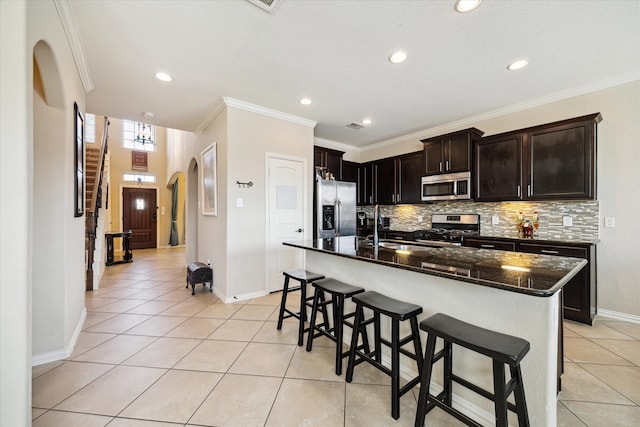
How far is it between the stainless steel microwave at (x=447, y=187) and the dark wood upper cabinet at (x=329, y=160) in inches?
62.3

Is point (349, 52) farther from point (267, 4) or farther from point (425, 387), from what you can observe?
point (425, 387)

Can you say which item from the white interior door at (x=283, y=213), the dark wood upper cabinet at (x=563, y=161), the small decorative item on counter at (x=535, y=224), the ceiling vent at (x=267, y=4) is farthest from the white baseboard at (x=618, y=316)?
the ceiling vent at (x=267, y=4)

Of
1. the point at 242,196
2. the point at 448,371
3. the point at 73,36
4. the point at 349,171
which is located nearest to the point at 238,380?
the point at 448,371

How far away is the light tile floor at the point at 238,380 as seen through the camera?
153 cm

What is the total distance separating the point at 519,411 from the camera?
46.6 inches

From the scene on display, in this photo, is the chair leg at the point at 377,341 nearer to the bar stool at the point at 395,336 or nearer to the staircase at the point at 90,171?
the bar stool at the point at 395,336

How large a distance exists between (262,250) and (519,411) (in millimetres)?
3120

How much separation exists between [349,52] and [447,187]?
2632 millimetres

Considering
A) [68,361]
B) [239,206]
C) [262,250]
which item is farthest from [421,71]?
[68,361]

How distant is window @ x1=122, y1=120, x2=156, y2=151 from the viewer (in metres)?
8.39

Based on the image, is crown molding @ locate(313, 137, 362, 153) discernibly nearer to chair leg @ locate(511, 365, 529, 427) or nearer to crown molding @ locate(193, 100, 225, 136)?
crown molding @ locate(193, 100, 225, 136)

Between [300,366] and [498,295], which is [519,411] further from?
[300,366]

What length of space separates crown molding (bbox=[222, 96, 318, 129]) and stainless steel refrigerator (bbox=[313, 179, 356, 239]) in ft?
3.15

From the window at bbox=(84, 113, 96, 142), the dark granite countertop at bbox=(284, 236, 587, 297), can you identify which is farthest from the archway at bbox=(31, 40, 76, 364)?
the window at bbox=(84, 113, 96, 142)
